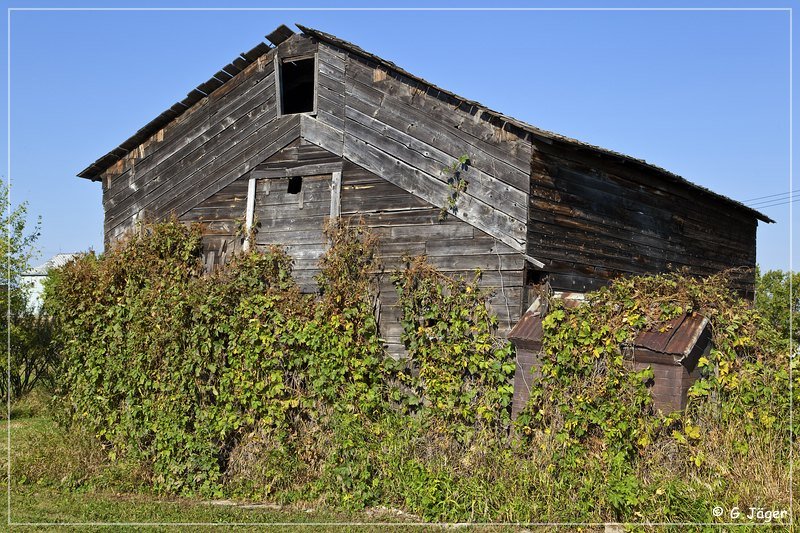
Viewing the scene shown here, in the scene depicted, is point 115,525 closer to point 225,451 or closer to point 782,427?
point 225,451

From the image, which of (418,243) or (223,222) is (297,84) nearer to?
(223,222)

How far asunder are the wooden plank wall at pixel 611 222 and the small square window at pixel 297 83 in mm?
4438

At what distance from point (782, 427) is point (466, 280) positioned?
430 centimetres

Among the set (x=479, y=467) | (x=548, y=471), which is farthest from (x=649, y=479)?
(x=479, y=467)

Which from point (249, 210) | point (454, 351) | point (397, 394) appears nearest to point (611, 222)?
point (454, 351)

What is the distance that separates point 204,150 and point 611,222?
716cm

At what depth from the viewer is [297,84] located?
1320 centimetres

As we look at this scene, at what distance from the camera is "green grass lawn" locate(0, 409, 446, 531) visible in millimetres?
8289

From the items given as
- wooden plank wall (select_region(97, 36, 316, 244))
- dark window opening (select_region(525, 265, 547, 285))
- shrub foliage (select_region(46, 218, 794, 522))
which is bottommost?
shrub foliage (select_region(46, 218, 794, 522))

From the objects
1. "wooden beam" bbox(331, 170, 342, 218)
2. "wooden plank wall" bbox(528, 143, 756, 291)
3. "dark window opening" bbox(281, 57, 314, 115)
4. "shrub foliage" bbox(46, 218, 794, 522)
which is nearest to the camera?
"shrub foliage" bbox(46, 218, 794, 522)

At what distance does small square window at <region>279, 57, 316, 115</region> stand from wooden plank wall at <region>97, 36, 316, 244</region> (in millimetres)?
222

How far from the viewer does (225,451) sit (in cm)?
1016

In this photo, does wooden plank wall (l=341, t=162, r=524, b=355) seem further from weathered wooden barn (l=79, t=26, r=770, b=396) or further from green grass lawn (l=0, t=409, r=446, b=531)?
Answer: green grass lawn (l=0, t=409, r=446, b=531)

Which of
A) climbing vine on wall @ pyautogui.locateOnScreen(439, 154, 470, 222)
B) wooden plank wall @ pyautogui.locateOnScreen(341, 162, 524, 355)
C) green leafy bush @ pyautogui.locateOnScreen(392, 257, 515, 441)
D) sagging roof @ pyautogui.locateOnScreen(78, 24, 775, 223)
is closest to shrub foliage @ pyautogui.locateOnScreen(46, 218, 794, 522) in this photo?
green leafy bush @ pyautogui.locateOnScreen(392, 257, 515, 441)
